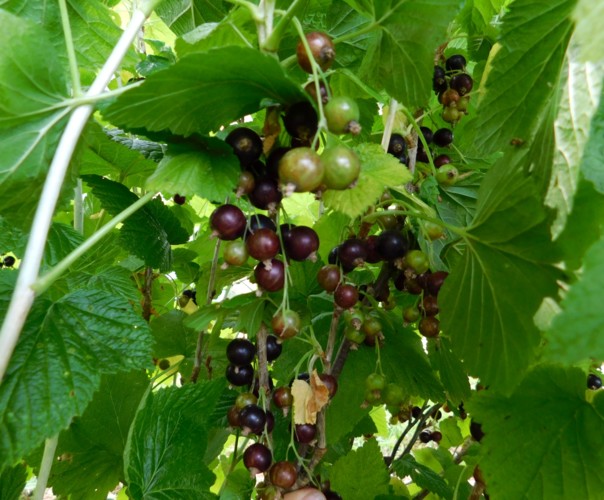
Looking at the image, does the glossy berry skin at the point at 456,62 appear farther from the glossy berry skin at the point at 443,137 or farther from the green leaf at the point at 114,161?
the green leaf at the point at 114,161

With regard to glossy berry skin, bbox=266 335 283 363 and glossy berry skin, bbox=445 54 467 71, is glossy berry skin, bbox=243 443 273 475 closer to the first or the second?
glossy berry skin, bbox=266 335 283 363

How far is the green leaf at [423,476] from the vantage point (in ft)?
3.66

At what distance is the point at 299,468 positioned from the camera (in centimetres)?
69

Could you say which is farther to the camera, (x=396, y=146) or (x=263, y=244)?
(x=396, y=146)

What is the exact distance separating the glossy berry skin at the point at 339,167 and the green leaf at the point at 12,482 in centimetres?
65

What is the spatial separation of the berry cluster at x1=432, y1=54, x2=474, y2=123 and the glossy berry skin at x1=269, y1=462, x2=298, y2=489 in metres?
0.70

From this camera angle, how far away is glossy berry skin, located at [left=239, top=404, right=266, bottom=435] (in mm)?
624

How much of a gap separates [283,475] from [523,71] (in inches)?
21.2

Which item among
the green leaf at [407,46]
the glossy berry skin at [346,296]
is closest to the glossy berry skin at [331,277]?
the glossy berry skin at [346,296]

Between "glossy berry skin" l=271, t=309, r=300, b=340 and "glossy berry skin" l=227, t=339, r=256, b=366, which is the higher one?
"glossy berry skin" l=271, t=309, r=300, b=340

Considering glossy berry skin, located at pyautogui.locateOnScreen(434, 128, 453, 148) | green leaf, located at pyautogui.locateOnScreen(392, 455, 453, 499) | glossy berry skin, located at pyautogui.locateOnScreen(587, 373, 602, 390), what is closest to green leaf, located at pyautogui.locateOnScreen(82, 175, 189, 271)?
glossy berry skin, located at pyautogui.locateOnScreen(434, 128, 453, 148)

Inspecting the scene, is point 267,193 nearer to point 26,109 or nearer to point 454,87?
point 26,109

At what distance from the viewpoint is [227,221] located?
53 cm

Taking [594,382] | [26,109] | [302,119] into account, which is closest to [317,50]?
[302,119]
